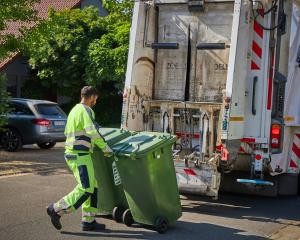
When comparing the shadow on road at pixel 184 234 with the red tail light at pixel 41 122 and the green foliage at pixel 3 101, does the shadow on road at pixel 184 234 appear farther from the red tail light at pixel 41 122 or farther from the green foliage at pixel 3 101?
the red tail light at pixel 41 122

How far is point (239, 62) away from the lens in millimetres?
7934

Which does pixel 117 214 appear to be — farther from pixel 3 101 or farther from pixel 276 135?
pixel 3 101

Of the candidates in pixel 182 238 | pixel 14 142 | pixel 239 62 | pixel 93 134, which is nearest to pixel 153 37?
pixel 239 62

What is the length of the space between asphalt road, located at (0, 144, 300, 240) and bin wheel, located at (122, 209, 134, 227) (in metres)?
0.07

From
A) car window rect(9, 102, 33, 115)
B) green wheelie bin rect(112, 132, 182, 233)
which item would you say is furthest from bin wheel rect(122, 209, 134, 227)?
car window rect(9, 102, 33, 115)

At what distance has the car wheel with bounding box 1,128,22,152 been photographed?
15469mm

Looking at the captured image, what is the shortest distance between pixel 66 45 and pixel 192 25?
691 inches

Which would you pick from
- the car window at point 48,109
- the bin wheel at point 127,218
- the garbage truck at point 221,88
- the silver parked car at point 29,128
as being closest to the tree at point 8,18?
the silver parked car at point 29,128

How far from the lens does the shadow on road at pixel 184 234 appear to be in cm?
684

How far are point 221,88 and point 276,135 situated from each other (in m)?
1.05

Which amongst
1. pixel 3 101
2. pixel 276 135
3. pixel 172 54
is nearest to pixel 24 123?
pixel 3 101

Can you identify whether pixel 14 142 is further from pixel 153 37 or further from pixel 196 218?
pixel 196 218

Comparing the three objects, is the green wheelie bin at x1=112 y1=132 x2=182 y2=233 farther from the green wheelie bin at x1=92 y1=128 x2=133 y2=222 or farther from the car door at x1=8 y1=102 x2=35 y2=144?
the car door at x1=8 y1=102 x2=35 y2=144

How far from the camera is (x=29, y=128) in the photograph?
1549 centimetres
